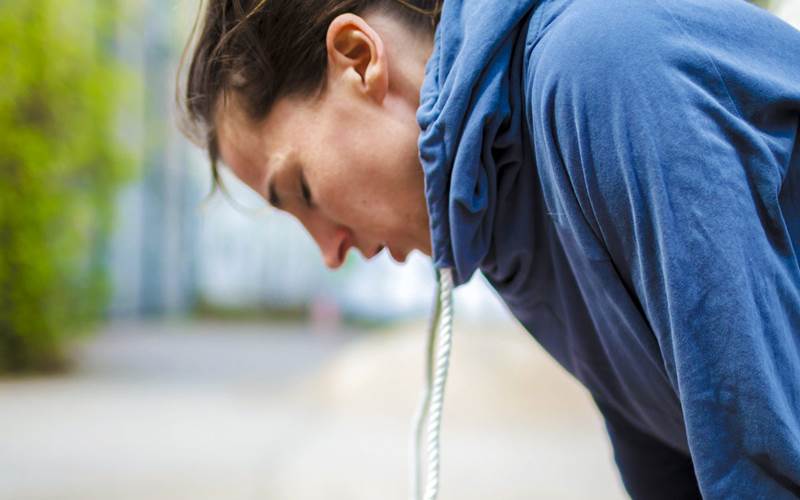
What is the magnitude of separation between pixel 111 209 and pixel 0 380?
91cm

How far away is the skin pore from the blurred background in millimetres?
166

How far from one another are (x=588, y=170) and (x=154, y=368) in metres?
3.72

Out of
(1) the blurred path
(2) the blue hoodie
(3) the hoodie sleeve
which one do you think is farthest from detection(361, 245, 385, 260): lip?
(1) the blurred path

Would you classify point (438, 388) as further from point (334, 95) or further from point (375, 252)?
point (334, 95)

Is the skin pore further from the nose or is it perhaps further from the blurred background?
the blurred background

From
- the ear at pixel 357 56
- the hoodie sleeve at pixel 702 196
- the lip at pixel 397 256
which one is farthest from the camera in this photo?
the lip at pixel 397 256

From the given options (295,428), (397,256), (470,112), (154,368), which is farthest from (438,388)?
(154,368)

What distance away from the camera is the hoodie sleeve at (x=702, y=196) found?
0.39 m

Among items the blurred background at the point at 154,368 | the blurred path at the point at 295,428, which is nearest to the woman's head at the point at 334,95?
the blurred background at the point at 154,368

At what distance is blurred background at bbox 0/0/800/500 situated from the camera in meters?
2.03

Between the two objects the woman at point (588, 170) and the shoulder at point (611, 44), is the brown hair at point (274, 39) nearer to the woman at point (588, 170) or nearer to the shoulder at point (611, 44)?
the woman at point (588, 170)

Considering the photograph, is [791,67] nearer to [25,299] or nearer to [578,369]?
[578,369]

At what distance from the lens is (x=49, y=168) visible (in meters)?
3.40

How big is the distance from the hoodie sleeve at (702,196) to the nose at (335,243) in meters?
0.24
